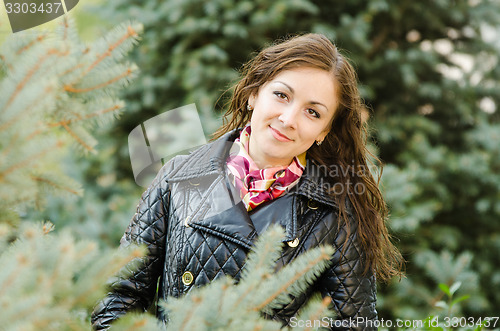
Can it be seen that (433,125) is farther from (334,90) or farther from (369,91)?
(334,90)

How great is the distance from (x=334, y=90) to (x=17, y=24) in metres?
1.05

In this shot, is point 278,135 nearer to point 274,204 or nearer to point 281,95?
point 281,95

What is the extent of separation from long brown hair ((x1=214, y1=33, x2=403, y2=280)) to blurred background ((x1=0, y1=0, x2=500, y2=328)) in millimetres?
1473

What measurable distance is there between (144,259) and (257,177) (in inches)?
19.5

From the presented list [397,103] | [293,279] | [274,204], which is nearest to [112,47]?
[293,279]

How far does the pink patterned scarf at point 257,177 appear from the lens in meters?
1.71

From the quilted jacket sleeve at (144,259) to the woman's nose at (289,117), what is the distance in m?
0.49

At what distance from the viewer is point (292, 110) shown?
63.3 inches

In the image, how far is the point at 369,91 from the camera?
378 cm

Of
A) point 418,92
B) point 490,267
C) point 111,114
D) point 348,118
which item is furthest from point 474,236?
point 111,114

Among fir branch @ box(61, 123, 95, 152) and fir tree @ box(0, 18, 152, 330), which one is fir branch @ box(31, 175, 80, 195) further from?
fir branch @ box(61, 123, 95, 152)

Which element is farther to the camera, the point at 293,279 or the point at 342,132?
the point at 342,132

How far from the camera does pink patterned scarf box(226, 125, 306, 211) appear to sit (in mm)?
1705

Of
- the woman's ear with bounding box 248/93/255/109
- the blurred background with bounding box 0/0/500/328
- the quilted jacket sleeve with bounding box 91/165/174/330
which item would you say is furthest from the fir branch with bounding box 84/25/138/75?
the blurred background with bounding box 0/0/500/328
